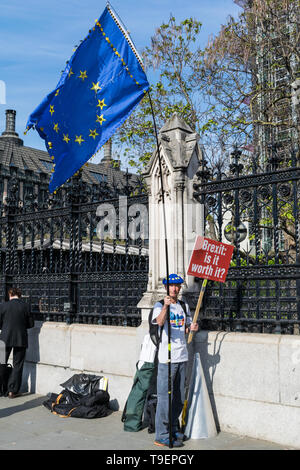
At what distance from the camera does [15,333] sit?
8.21m

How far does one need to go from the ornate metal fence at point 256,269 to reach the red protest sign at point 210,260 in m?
0.28

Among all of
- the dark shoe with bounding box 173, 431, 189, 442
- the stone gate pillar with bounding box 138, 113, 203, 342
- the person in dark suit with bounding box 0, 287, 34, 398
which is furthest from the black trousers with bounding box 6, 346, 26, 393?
the dark shoe with bounding box 173, 431, 189, 442

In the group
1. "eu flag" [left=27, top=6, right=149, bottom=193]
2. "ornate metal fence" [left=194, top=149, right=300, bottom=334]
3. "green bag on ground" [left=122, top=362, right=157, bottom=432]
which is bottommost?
"green bag on ground" [left=122, top=362, right=157, bottom=432]

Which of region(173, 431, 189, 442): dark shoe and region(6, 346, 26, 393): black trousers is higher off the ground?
region(6, 346, 26, 393): black trousers

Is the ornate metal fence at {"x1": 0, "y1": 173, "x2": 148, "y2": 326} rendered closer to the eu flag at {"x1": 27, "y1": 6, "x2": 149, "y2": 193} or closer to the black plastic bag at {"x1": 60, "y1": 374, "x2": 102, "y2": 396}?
the eu flag at {"x1": 27, "y1": 6, "x2": 149, "y2": 193}

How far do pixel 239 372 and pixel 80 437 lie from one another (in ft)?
6.56

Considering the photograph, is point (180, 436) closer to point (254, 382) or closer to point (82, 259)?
point (254, 382)

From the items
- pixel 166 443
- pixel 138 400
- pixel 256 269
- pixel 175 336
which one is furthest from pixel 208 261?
pixel 166 443

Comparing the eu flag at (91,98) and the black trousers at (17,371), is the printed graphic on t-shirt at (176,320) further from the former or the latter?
the black trousers at (17,371)

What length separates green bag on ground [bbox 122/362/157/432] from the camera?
6090 millimetres

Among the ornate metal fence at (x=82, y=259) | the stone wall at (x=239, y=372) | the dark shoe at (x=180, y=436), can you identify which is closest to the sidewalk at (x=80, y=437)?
the dark shoe at (x=180, y=436)

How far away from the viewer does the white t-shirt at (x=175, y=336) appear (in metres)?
5.60

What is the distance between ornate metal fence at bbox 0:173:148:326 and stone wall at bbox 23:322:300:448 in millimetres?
490

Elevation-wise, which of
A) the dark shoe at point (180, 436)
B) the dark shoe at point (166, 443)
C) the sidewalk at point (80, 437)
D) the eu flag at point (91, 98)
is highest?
the eu flag at point (91, 98)
